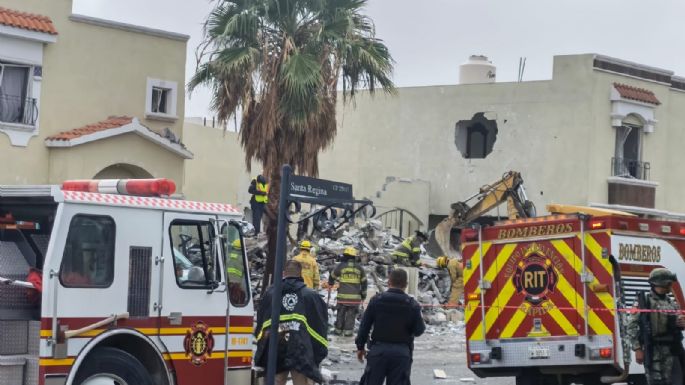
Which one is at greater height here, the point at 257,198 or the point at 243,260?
the point at 257,198

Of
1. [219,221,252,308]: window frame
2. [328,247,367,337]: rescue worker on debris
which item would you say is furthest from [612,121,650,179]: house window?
[219,221,252,308]: window frame

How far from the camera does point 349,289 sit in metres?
21.7

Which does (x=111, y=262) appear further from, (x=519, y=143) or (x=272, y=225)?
(x=519, y=143)

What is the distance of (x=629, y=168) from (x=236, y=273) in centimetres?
2702

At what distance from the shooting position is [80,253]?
36.1 ft

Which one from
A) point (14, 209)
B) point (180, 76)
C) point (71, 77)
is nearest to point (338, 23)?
point (180, 76)

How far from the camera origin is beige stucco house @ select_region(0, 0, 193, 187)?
23672mm

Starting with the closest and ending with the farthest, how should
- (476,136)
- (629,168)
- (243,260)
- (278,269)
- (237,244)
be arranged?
1. (278,269)
2. (237,244)
3. (243,260)
4. (629,168)
5. (476,136)

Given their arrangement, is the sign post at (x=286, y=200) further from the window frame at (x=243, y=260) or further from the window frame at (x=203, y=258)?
the window frame at (x=243, y=260)

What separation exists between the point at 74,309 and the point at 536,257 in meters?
5.61

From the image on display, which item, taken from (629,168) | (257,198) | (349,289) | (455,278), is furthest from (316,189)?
(629,168)

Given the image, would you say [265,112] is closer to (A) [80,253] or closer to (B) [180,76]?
(B) [180,76]

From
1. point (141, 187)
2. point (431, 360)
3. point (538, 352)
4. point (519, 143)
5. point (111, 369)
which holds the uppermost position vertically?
point (519, 143)

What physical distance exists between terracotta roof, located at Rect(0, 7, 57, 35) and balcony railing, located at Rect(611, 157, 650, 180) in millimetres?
18714
